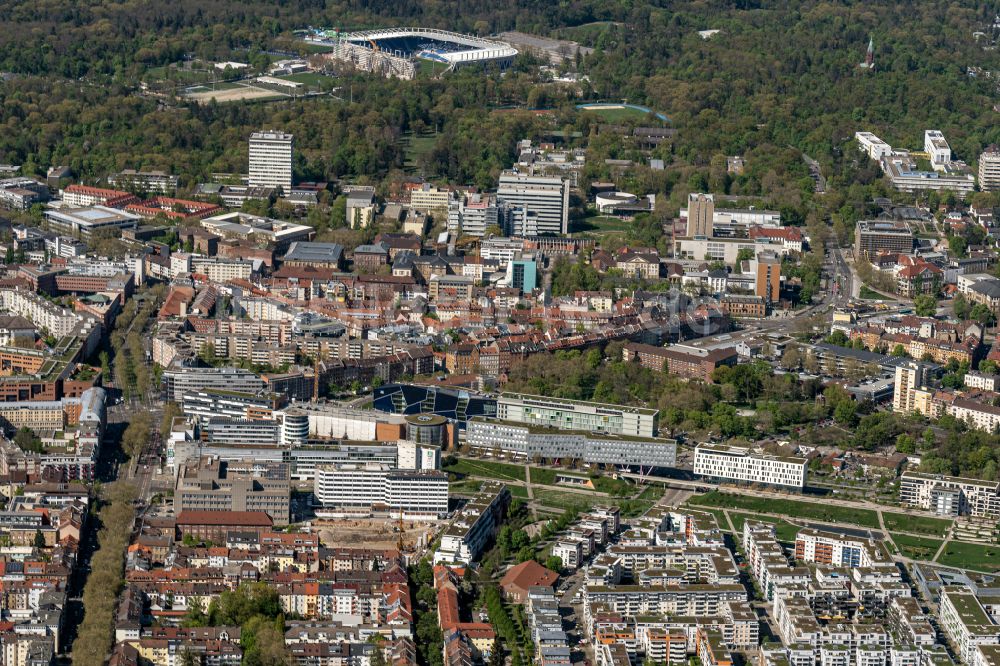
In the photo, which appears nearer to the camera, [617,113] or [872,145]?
[872,145]

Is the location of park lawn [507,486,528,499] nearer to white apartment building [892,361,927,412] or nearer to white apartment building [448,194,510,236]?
white apartment building [892,361,927,412]

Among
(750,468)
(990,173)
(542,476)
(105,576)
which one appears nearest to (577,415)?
(542,476)

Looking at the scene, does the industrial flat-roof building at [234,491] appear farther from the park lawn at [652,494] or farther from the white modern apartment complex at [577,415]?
the park lawn at [652,494]

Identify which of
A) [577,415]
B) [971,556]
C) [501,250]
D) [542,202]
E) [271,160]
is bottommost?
[971,556]

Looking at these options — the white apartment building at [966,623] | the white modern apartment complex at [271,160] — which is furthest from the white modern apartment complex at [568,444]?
the white modern apartment complex at [271,160]

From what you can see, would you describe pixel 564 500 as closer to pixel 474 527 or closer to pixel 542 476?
pixel 542 476

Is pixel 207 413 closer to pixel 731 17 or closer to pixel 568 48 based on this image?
pixel 568 48

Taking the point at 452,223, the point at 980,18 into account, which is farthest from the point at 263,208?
the point at 980,18
